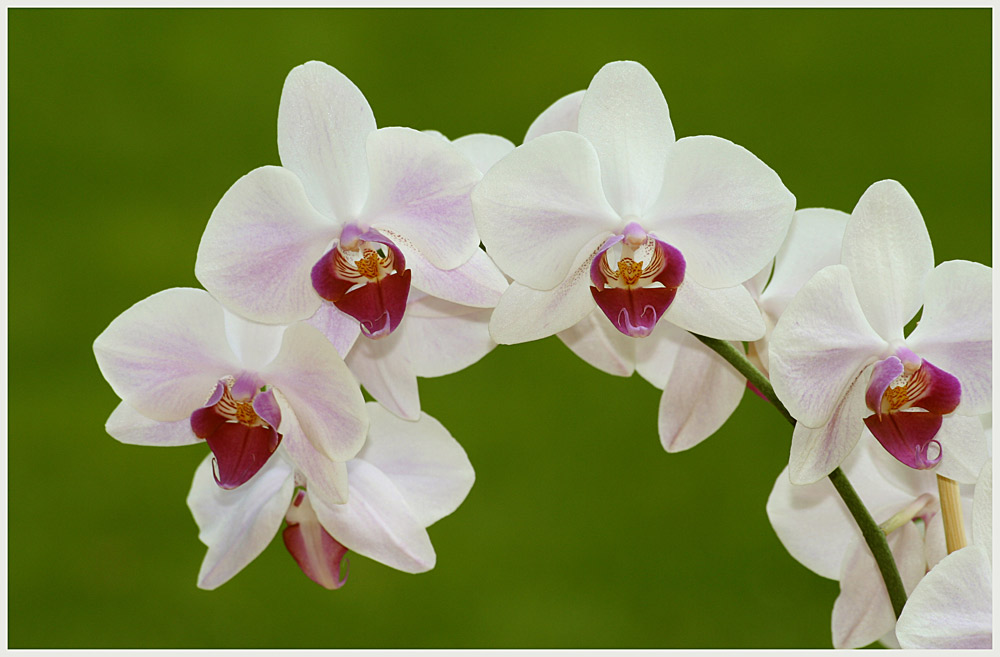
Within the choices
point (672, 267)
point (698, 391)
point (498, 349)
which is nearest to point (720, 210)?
point (672, 267)

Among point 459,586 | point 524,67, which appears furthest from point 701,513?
point 524,67

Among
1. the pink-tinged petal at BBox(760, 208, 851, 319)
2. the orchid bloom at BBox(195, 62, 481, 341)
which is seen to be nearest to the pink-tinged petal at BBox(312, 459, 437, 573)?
the orchid bloom at BBox(195, 62, 481, 341)

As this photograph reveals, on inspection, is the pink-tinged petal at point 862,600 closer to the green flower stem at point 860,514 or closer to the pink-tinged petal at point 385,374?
the green flower stem at point 860,514

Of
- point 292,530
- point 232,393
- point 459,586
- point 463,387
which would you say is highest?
point 232,393

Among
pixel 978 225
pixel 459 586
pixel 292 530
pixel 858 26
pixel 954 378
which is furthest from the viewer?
pixel 858 26

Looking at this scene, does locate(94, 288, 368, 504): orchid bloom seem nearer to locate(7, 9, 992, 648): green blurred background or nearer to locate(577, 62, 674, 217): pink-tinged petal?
locate(577, 62, 674, 217): pink-tinged petal

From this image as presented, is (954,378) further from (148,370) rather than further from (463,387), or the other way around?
(463,387)

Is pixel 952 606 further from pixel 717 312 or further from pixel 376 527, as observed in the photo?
pixel 376 527
